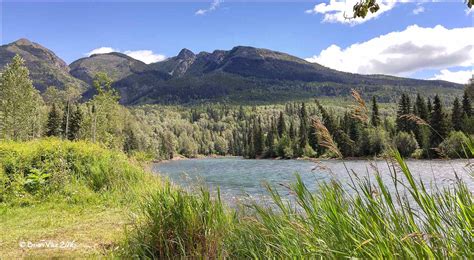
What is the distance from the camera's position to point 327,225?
3566 millimetres

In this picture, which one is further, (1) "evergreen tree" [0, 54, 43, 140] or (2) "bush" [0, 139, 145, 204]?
(1) "evergreen tree" [0, 54, 43, 140]

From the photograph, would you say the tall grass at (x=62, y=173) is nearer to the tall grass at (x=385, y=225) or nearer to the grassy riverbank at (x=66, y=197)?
the grassy riverbank at (x=66, y=197)

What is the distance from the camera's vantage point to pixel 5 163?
14312 mm

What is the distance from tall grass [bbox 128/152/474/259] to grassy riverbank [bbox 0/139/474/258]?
13mm

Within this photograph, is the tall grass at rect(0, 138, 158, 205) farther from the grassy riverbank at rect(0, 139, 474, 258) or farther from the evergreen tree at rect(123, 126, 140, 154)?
the evergreen tree at rect(123, 126, 140, 154)

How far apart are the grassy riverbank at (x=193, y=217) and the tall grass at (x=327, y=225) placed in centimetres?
1

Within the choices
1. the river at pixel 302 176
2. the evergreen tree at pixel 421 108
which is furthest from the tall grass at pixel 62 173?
the evergreen tree at pixel 421 108

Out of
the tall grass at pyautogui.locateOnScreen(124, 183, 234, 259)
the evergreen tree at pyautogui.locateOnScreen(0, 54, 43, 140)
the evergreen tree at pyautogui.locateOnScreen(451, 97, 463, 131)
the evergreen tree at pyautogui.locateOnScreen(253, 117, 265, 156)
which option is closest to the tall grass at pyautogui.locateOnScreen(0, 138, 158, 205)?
the tall grass at pyautogui.locateOnScreen(124, 183, 234, 259)

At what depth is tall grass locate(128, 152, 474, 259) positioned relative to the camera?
9.14ft

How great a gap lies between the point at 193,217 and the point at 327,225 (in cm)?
297

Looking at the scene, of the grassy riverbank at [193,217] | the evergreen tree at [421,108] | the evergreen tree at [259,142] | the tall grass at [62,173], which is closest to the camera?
the grassy riverbank at [193,217]

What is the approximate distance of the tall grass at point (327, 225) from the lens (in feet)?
9.14

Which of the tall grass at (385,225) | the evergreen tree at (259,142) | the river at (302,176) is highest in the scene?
the tall grass at (385,225)

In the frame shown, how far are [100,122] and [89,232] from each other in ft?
142
